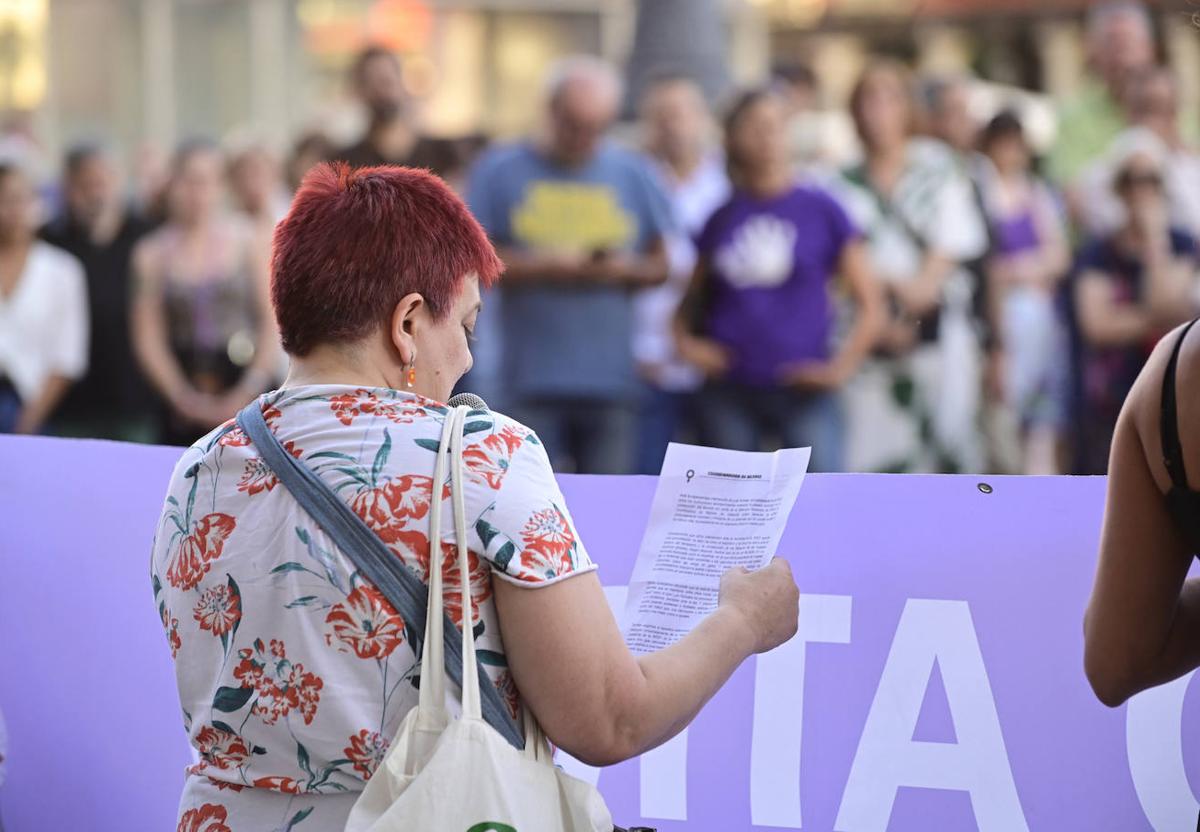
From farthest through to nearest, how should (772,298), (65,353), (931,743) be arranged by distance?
(65,353) < (772,298) < (931,743)

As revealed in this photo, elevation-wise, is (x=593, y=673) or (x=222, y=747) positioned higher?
(x=593, y=673)

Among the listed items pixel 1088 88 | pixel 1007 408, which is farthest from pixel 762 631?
pixel 1088 88

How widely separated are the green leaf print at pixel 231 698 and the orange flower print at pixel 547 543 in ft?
1.55

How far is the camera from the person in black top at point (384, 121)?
323 inches

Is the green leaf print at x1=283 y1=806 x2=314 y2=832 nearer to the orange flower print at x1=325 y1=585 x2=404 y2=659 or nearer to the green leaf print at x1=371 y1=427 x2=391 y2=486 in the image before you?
the orange flower print at x1=325 y1=585 x2=404 y2=659

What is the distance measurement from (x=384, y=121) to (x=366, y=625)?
612 centimetres

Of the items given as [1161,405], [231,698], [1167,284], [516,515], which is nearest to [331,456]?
[516,515]

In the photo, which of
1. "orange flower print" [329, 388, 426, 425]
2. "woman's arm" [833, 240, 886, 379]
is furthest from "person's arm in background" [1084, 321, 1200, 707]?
"woman's arm" [833, 240, 886, 379]

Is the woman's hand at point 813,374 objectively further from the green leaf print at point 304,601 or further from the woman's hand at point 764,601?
the green leaf print at point 304,601

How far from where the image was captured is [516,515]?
7.82 ft

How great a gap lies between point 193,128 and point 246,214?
1470 cm

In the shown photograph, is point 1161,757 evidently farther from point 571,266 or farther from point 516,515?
point 571,266

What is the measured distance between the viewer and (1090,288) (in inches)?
325

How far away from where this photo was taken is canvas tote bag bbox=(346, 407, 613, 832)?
232cm
